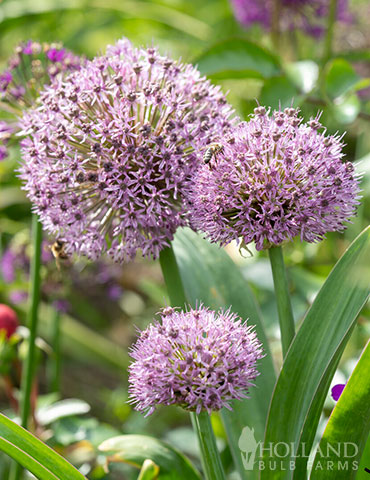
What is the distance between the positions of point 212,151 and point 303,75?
0.83 metres

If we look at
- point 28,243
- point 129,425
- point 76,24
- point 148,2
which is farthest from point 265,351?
point 76,24

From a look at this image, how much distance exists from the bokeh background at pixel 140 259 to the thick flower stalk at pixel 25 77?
0.10 meters

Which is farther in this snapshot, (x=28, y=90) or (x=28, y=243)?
(x=28, y=243)

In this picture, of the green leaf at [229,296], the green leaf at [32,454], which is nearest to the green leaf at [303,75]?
the green leaf at [229,296]

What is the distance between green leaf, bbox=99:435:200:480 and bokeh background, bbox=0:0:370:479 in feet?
0.91

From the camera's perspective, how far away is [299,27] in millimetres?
2488

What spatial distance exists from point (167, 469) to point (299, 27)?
1933mm

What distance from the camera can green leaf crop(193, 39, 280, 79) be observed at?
160 cm

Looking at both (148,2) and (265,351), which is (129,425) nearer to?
(265,351)

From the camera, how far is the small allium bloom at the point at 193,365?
0.78 metres

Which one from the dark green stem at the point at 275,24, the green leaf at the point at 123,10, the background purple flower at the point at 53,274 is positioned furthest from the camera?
the green leaf at the point at 123,10

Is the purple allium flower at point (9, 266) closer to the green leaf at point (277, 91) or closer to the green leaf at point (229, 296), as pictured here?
the green leaf at point (229, 296)

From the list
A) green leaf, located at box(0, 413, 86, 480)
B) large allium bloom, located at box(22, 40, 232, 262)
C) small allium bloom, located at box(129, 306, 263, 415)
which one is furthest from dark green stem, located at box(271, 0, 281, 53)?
green leaf, located at box(0, 413, 86, 480)

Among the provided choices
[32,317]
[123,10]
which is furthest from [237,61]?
[123,10]
